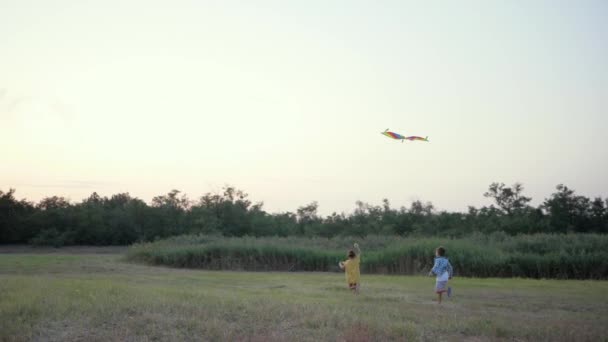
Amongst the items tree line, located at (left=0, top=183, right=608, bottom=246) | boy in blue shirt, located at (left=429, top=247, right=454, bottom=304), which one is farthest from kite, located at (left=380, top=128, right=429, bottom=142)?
tree line, located at (left=0, top=183, right=608, bottom=246)

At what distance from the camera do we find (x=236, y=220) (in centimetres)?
6619

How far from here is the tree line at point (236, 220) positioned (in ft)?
185

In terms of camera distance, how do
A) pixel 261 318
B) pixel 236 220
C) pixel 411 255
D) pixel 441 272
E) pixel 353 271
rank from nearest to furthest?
1. pixel 261 318
2. pixel 441 272
3. pixel 353 271
4. pixel 411 255
5. pixel 236 220

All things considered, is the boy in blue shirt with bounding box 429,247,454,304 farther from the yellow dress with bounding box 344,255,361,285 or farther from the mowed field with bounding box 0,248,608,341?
the yellow dress with bounding box 344,255,361,285

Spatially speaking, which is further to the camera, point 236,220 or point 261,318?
point 236,220

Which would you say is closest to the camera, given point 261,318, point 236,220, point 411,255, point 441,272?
point 261,318

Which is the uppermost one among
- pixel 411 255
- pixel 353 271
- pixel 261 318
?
pixel 411 255

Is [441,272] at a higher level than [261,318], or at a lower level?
higher

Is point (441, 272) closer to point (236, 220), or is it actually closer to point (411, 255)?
point (411, 255)

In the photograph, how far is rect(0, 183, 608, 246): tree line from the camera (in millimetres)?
56281

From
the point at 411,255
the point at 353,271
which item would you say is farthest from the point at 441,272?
the point at 411,255

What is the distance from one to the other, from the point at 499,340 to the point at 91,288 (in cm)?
1115

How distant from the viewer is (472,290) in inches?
888

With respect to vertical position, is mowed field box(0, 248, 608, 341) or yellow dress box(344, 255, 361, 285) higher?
yellow dress box(344, 255, 361, 285)
